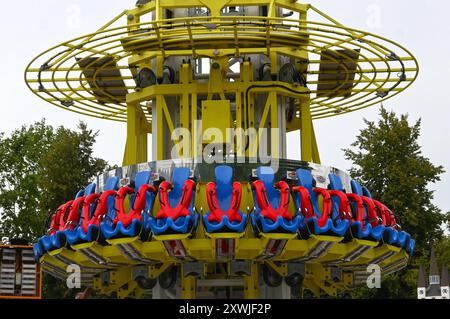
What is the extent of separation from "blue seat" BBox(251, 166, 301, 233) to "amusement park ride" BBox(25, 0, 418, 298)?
45 mm

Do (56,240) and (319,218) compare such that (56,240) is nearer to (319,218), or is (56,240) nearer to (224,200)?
(224,200)

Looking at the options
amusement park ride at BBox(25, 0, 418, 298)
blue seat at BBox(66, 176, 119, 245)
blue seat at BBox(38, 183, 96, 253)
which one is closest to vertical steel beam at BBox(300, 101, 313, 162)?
amusement park ride at BBox(25, 0, 418, 298)

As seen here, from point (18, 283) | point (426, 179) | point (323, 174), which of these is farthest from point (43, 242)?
point (426, 179)

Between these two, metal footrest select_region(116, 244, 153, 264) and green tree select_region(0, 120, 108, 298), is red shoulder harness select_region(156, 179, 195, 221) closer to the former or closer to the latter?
metal footrest select_region(116, 244, 153, 264)

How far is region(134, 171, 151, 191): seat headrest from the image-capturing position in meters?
42.1

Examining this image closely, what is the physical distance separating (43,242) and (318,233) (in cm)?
1071

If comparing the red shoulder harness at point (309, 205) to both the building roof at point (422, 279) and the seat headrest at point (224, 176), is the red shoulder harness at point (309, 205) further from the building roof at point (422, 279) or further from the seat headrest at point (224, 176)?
the building roof at point (422, 279)

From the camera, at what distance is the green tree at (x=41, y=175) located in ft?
262

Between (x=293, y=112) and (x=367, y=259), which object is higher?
(x=293, y=112)

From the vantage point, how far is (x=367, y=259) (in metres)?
44.5

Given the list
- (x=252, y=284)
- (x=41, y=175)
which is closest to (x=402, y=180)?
(x=41, y=175)

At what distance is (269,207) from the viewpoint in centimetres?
4056

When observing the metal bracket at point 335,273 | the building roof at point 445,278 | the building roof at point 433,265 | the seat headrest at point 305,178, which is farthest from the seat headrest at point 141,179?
the building roof at point 445,278
